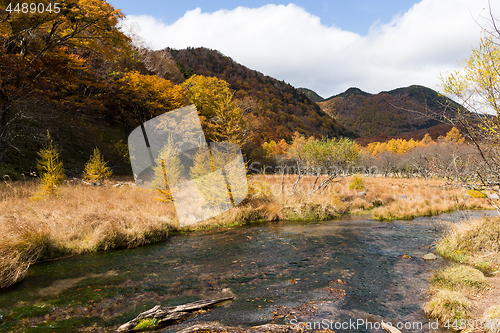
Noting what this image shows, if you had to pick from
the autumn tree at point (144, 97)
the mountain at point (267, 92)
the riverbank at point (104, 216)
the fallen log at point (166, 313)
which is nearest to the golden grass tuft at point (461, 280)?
the riverbank at point (104, 216)

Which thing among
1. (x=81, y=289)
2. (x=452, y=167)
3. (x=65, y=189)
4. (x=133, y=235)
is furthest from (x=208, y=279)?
(x=65, y=189)

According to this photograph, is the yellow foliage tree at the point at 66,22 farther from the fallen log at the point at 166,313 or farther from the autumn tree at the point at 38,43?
the fallen log at the point at 166,313

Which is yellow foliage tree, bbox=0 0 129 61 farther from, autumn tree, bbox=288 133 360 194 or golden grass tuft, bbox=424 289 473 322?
golden grass tuft, bbox=424 289 473 322

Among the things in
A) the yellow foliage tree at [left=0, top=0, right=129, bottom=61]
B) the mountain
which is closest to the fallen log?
the yellow foliage tree at [left=0, top=0, right=129, bottom=61]

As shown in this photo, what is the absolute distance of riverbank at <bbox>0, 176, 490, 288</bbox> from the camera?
8.43 metres

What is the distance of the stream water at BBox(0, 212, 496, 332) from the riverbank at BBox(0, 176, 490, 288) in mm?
712

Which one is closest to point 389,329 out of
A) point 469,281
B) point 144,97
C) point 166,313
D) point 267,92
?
point 469,281

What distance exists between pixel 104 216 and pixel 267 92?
120 metres

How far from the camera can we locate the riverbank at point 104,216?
27.7 feet

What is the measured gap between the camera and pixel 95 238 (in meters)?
10.4

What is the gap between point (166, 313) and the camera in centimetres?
552

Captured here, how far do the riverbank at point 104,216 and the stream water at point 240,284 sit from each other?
28.0 inches

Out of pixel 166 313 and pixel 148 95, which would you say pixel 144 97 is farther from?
pixel 166 313

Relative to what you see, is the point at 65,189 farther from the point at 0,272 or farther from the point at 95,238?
the point at 0,272
